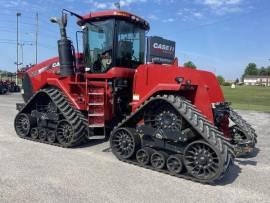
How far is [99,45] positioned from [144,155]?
9.95ft

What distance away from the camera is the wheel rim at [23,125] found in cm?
930

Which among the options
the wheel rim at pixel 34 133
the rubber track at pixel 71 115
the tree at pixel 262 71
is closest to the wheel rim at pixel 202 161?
the rubber track at pixel 71 115

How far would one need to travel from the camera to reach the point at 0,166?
6.61 m

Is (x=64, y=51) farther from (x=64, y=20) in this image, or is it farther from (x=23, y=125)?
(x=23, y=125)

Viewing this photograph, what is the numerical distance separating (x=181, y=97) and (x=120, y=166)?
5.92ft

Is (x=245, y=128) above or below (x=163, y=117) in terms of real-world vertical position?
below

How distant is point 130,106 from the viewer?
8.33 meters

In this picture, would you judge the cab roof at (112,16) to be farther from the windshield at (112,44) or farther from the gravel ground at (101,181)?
the gravel ground at (101,181)

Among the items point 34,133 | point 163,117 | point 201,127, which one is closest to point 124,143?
point 163,117

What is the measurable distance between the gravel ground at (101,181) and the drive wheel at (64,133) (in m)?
0.40

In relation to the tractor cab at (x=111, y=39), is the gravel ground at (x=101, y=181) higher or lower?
lower

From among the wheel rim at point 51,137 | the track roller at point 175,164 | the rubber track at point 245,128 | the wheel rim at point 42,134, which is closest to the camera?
the track roller at point 175,164

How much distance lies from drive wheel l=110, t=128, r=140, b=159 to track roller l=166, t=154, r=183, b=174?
0.85 m

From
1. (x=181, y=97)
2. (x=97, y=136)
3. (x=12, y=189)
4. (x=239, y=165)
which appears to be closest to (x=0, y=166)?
(x=12, y=189)
